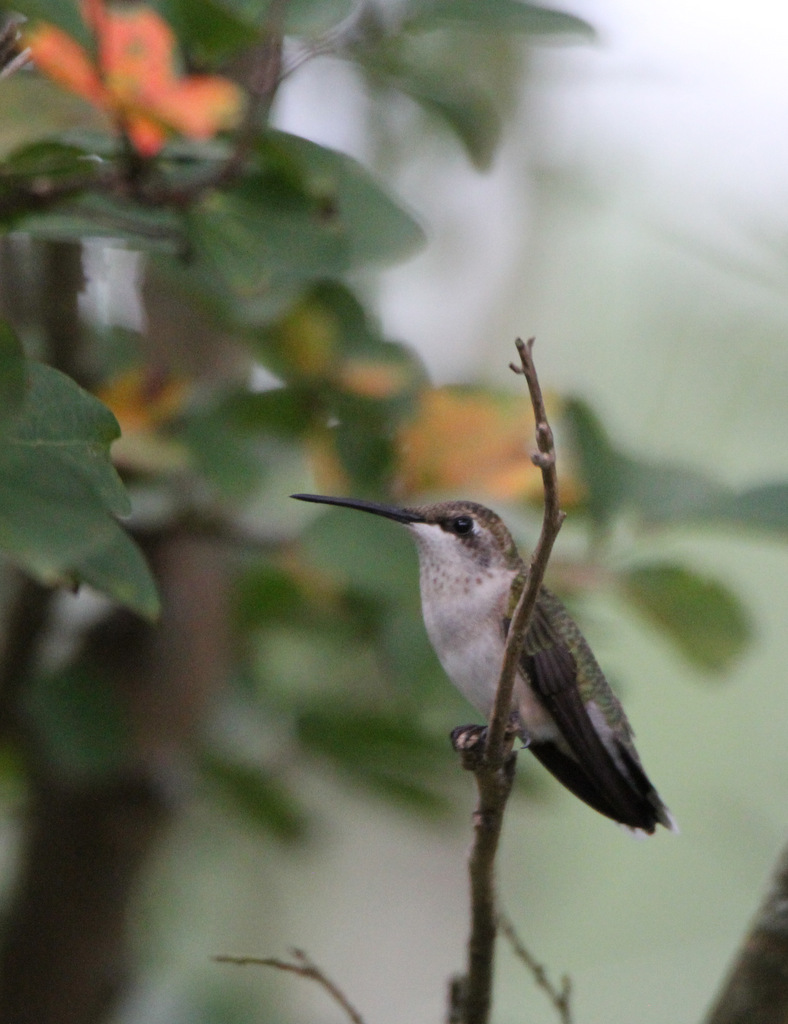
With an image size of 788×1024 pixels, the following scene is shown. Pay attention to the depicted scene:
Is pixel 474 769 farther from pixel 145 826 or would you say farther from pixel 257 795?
pixel 145 826

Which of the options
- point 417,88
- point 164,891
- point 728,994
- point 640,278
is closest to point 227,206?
point 417,88

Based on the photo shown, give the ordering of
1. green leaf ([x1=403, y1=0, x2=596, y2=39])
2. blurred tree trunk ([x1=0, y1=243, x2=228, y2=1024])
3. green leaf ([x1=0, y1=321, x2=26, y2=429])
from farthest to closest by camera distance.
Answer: blurred tree trunk ([x1=0, y1=243, x2=228, y2=1024]) → green leaf ([x1=403, y1=0, x2=596, y2=39]) → green leaf ([x1=0, y1=321, x2=26, y2=429])

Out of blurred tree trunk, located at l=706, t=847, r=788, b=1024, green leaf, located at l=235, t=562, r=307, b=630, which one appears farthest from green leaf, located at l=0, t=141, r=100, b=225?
blurred tree trunk, located at l=706, t=847, r=788, b=1024

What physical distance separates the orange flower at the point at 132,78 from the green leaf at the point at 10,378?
0.64 meters

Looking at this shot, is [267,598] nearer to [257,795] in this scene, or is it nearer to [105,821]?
[257,795]

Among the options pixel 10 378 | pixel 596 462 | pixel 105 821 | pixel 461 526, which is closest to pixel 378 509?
pixel 461 526

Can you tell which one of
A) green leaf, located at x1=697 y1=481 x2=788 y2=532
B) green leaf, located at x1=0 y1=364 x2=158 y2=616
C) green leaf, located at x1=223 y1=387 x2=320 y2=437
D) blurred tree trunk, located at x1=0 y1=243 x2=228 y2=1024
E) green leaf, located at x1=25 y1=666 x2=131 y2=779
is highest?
green leaf, located at x1=0 y1=364 x2=158 y2=616

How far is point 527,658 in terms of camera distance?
1.97m

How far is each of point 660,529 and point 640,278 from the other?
363 centimetres

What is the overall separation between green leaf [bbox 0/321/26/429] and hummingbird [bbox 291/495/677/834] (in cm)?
75

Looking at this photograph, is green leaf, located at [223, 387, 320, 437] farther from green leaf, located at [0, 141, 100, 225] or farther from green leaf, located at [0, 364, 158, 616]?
green leaf, located at [0, 364, 158, 616]

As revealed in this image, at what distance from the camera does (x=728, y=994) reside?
5.75ft

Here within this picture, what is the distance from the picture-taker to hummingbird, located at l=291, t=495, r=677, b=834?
1907 mm

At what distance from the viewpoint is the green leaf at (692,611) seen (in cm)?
237
